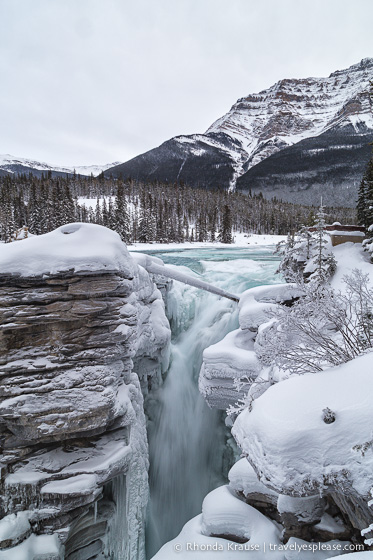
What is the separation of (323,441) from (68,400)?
4.94 meters

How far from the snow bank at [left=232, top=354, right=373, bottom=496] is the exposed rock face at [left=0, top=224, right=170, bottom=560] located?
380 centimetres

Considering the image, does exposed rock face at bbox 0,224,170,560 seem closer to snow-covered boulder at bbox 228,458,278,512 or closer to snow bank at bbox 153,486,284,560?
snow bank at bbox 153,486,284,560

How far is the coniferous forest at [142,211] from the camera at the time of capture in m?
59.4

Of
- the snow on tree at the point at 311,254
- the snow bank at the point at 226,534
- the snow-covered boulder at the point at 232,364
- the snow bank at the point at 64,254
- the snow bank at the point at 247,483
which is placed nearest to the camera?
the snow bank at the point at 226,534

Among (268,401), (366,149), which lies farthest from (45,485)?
(366,149)

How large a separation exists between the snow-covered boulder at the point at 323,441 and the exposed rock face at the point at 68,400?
381 cm

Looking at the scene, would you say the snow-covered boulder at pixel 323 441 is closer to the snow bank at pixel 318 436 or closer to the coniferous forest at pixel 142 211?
the snow bank at pixel 318 436

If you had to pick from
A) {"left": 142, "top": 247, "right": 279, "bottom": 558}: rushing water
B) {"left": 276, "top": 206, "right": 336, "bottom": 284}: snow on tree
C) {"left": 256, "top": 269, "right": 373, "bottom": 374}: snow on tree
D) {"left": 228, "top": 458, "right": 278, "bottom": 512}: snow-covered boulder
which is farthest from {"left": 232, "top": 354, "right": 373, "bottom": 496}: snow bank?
{"left": 276, "top": 206, "right": 336, "bottom": 284}: snow on tree

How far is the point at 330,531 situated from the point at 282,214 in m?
105

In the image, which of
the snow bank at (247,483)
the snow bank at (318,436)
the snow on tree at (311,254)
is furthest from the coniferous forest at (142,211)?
the snow bank at (318,436)

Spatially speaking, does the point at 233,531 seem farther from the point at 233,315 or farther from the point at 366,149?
the point at 366,149

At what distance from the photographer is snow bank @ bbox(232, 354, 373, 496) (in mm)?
3043

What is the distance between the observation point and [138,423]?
7.70 metres

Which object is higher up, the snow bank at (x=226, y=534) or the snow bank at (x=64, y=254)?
the snow bank at (x=64, y=254)
